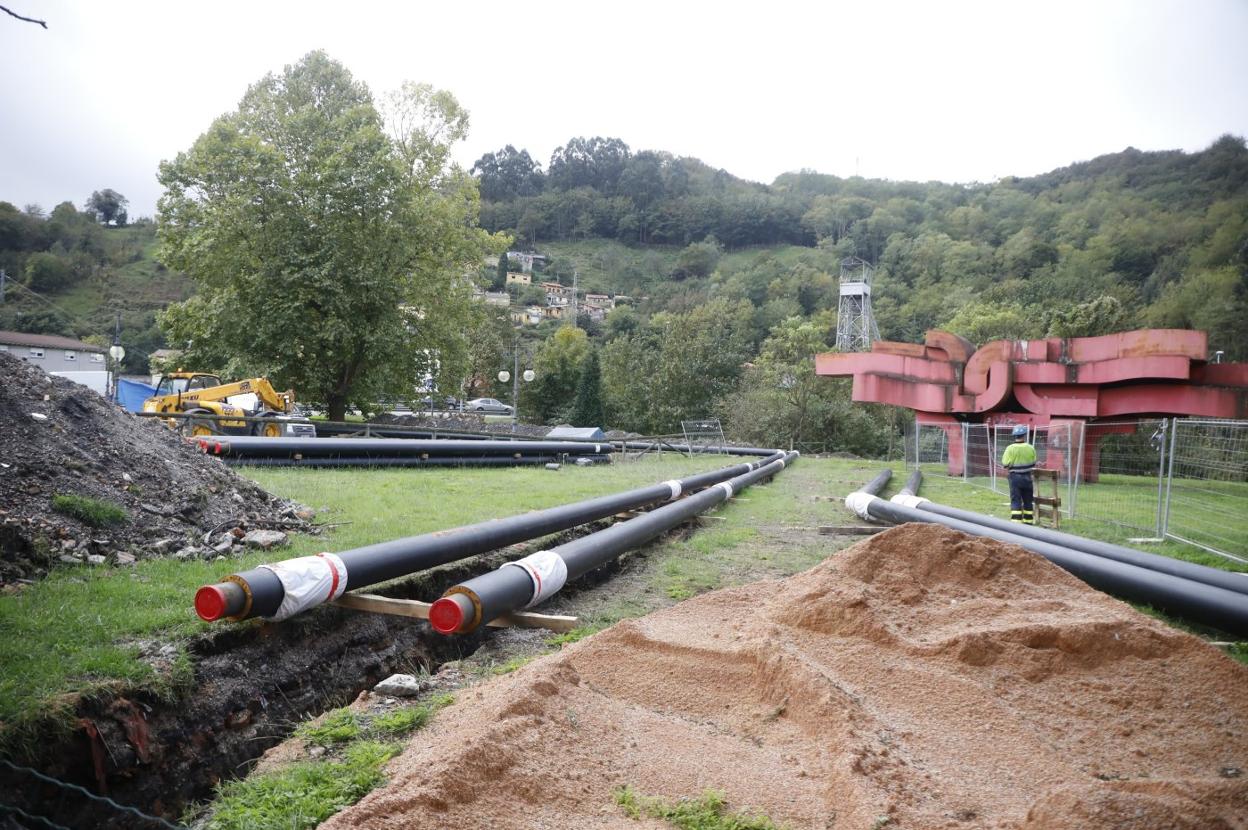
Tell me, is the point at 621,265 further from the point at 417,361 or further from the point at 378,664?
the point at 378,664

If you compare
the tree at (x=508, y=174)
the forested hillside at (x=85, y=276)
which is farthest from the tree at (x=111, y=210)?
the tree at (x=508, y=174)

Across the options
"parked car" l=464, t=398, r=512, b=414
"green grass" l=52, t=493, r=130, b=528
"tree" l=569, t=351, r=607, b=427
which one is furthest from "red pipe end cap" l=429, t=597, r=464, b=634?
"parked car" l=464, t=398, r=512, b=414

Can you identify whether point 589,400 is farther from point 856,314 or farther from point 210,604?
point 210,604

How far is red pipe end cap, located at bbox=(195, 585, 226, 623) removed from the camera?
140 inches

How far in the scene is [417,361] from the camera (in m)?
25.1

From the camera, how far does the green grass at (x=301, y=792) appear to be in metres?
2.44

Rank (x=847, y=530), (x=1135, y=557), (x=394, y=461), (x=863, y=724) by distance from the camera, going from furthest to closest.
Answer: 1. (x=394, y=461)
2. (x=847, y=530)
3. (x=1135, y=557)
4. (x=863, y=724)

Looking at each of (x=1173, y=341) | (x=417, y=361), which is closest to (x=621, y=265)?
(x=417, y=361)

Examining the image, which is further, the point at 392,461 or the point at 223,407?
the point at 223,407

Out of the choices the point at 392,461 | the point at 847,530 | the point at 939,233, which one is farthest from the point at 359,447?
the point at 939,233

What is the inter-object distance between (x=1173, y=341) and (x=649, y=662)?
18570 millimetres

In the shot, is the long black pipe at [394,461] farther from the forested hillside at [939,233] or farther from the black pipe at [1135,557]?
the forested hillside at [939,233]

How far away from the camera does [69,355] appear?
25625 millimetres

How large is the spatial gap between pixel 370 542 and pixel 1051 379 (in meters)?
18.9
